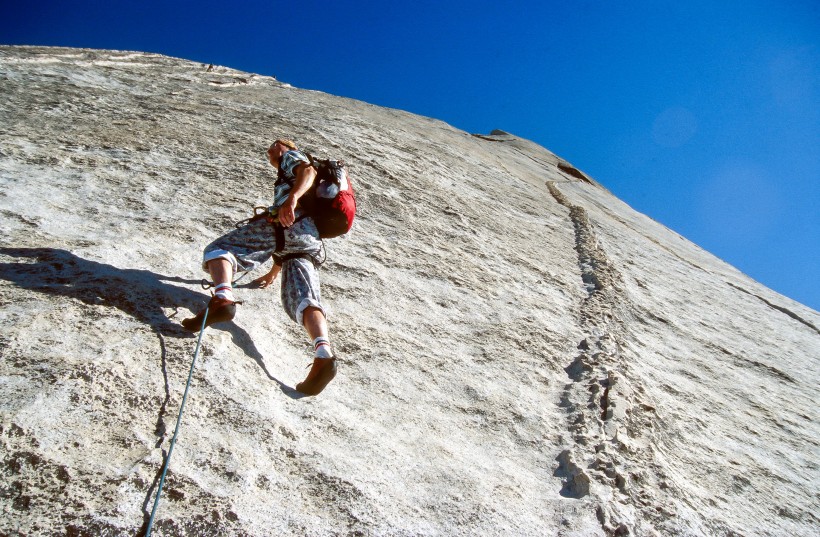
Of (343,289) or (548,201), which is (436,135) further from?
(343,289)

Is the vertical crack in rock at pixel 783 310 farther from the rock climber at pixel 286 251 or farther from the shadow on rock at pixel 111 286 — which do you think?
the shadow on rock at pixel 111 286

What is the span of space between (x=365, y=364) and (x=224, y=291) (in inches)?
29.6

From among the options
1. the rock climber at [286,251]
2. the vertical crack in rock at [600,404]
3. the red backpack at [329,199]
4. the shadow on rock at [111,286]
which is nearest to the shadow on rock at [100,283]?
the shadow on rock at [111,286]

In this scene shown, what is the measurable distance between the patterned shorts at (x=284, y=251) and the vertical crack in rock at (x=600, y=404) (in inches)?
53.3

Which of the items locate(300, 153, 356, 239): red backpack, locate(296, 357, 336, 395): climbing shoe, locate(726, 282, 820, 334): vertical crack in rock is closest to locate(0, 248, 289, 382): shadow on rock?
locate(296, 357, 336, 395): climbing shoe

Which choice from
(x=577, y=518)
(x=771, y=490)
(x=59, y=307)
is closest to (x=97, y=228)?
(x=59, y=307)

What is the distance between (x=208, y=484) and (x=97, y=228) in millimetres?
1866

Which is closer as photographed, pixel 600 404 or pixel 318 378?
pixel 318 378

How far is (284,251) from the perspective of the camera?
2920 millimetres

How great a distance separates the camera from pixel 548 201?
21.4ft

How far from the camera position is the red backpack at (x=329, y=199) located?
2910mm

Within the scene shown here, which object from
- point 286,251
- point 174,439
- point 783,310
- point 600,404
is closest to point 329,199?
point 286,251

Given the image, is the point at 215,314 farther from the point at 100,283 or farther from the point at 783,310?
the point at 783,310

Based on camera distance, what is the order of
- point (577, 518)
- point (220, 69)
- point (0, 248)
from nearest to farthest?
1. point (577, 518)
2. point (0, 248)
3. point (220, 69)
